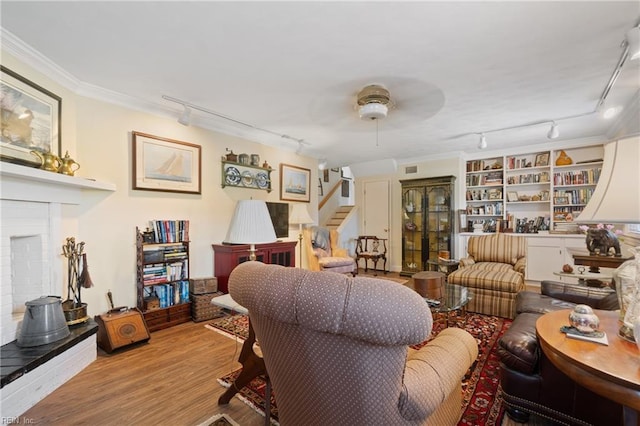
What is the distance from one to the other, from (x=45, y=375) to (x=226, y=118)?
286 cm

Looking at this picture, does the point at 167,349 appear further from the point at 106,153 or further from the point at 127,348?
the point at 106,153

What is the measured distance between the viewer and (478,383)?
6.56 feet

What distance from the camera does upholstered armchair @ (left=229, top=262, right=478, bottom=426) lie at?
0.82 metres

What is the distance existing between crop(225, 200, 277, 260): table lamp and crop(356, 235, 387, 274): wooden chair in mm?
4210

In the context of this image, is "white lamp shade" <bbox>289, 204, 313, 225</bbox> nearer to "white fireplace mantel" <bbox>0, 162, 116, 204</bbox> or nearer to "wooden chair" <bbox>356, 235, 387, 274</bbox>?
"wooden chair" <bbox>356, 235, 387, 274</bbox>

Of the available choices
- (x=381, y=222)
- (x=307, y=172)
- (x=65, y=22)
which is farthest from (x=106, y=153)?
(x=381, y=222)

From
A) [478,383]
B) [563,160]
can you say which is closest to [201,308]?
[478,383]

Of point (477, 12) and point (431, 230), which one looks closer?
point (477, 12)

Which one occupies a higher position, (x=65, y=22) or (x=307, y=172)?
(x=65, y=22)

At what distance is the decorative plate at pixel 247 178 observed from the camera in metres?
4.08

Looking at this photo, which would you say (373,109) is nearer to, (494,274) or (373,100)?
(373,100)

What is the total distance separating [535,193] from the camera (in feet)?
16.3

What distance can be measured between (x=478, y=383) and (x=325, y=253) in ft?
10.5

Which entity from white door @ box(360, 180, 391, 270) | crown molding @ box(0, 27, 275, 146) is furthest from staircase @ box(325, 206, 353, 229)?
crown molding @ box(0, 27, 275, 146)
